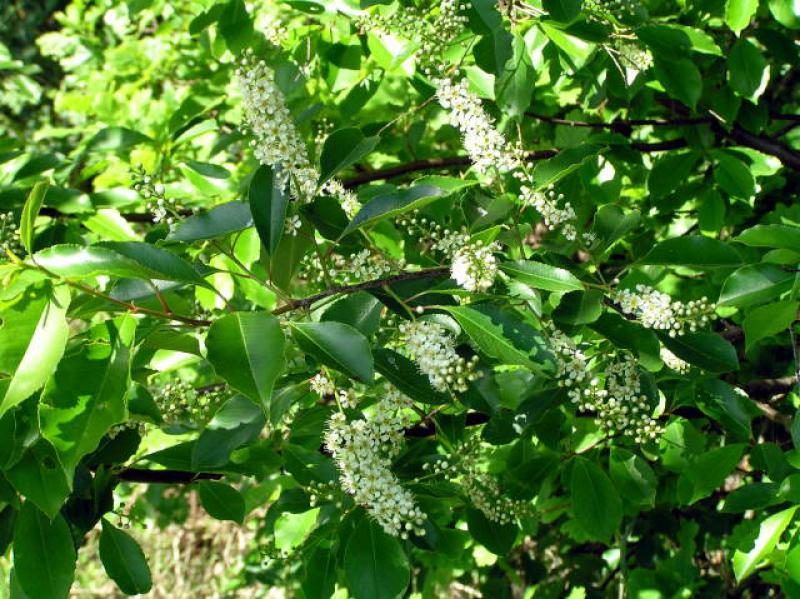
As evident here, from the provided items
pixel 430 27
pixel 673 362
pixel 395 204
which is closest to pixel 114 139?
pixel 430 27

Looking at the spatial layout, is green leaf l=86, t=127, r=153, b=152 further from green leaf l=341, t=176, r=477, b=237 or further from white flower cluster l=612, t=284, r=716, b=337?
white flower cluster l=612, t=284, r=716, b=337

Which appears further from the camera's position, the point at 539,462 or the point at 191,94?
the point at 191,94

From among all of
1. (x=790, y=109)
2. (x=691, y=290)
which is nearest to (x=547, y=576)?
(x=691, y=290)

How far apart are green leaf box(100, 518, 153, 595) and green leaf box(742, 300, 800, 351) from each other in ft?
3.11

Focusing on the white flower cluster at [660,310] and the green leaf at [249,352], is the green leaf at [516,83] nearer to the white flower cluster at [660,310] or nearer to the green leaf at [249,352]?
the white flower cluster at [660,310]

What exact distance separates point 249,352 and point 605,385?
26.0 inches

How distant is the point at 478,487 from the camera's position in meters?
1.59

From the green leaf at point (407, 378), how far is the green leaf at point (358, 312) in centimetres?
4

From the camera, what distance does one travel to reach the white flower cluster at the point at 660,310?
4.15 ft

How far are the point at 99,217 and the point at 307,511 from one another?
2.56 feet

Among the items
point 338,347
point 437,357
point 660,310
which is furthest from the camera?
point 660,310

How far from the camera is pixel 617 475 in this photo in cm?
167

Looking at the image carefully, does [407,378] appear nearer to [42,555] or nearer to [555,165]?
[555,165]

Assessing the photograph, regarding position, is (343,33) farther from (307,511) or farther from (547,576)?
(547,576)
